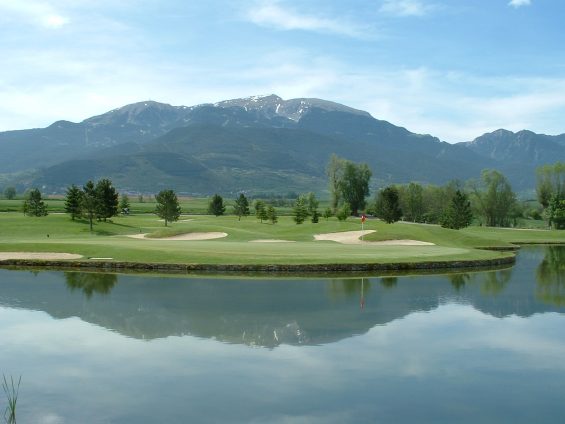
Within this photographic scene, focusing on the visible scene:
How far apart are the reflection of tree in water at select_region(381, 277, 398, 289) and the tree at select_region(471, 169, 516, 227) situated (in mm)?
100681

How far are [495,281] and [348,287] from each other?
12101 mm

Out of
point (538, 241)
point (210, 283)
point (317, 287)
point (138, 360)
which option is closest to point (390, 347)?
point (138, 360)

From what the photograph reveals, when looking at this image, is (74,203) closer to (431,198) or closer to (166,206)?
(166,206)

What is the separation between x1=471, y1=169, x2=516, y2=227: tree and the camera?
13500 cm

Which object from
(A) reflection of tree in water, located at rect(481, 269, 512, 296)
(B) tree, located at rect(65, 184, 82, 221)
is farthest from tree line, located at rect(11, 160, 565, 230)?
(A) reflection of tree in water, located at rect(481, 269, 512, 296)

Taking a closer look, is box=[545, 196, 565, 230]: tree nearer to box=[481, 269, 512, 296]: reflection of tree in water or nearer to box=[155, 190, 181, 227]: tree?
box=[155, 190, 181, 227]: tree

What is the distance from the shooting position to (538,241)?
307ft

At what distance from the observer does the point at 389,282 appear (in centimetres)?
4000

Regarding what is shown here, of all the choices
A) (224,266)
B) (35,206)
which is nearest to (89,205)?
(35,206)

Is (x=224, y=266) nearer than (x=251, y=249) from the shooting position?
Yes

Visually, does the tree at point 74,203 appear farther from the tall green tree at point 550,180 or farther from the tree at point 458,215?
the tall green tree at point 550,180

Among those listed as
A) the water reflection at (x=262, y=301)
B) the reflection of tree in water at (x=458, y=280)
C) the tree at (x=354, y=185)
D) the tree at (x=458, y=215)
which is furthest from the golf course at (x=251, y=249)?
the tree at (x=354, y=185)

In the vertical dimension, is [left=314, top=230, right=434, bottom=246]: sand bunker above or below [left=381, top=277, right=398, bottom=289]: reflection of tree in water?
above

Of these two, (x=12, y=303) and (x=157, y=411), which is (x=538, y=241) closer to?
(x=12, y=303)
